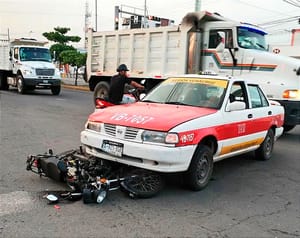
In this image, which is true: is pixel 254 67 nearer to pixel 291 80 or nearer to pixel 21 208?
pixel 291 80

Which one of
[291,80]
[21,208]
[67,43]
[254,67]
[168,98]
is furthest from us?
[67,43]

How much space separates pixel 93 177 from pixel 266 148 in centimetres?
381

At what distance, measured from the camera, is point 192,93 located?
241 inches

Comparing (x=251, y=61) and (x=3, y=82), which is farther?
(x=3, y=82)

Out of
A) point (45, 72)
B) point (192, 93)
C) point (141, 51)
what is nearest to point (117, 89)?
point (192, 93)

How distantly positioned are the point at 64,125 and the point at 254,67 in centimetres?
533

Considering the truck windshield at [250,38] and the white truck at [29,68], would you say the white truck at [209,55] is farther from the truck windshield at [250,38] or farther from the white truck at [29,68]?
the white truck at [29,68]

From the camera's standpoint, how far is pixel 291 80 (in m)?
9.64

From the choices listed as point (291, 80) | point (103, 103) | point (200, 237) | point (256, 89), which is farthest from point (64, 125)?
point (200, 237)

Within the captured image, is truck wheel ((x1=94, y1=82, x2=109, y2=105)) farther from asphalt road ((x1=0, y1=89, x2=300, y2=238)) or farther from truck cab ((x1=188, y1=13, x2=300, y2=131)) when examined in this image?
asphalt road ((x1=0, y1=89, x2=300, y2=238))

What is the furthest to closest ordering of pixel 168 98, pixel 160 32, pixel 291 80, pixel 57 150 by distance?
pixel 160 32 < pixel 291 80 < pixel 57 150 < pixel 168 98

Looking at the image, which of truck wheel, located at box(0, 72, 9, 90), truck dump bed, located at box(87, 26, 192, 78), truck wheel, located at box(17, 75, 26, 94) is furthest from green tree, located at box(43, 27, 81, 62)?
truck dump bed, located at box(87, 26, 192, 78)

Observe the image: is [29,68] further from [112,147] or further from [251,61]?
[112,147]

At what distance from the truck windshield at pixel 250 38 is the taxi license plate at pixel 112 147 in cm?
690
